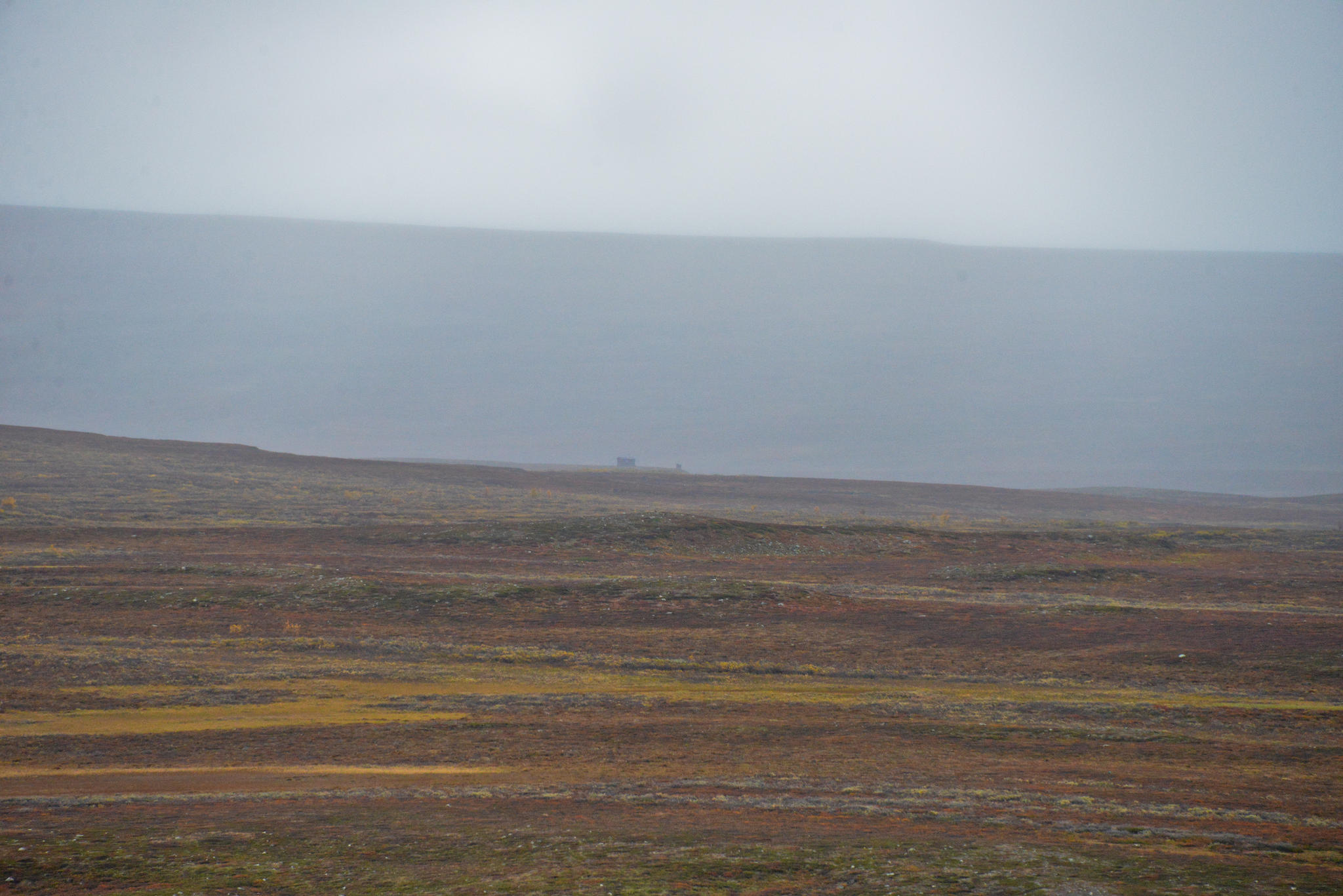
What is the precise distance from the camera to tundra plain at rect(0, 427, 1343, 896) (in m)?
8.02

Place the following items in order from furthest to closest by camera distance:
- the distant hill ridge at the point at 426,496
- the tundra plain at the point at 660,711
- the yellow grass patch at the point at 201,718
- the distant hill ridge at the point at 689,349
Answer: the distant hill ridge at the point at 689,349 < the distant hill ridge at the point at 426,496 < the yellow grass patch at the point at 201,718 < the tundra plain at the point at 660,711

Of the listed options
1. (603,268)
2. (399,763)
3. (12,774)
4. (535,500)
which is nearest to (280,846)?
(399,763)

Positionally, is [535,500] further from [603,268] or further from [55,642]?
[603,268]

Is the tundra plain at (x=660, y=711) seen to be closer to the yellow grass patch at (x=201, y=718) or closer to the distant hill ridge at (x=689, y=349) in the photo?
the yellow grass patch at (x=201, y=718)

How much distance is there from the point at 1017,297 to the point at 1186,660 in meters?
134

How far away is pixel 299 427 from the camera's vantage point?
11738 centimetres

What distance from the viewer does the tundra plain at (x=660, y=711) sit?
26.3 ft

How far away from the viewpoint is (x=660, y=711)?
14.4m

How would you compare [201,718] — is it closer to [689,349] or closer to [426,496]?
[426,496]

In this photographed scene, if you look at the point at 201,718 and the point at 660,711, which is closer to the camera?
the point at 201,718

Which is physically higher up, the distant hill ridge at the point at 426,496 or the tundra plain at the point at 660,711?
the distant hill ridge at the point at 426,496

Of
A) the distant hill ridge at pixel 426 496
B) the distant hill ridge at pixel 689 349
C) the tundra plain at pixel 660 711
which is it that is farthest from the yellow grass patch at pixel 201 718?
the distant hill ridge at pixel 689 349

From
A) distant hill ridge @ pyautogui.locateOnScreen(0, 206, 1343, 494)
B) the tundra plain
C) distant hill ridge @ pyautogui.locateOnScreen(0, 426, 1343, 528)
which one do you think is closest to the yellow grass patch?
the tundra plain

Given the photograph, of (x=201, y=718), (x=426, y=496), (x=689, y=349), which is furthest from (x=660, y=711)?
(x=689, y=349)
